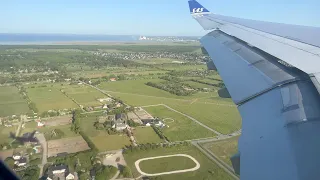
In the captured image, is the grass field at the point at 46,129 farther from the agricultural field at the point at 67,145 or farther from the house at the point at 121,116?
the house at the point at 121,116

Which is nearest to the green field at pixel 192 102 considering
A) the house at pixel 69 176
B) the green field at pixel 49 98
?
the green field at pixel 49 98

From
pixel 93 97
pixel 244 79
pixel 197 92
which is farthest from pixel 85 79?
pixel 244 79

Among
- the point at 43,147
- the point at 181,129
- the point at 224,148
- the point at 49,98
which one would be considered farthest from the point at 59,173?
the point at 49,98

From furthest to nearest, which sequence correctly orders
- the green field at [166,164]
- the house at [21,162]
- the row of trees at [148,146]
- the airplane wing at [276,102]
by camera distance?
the row of trees at [148,146] → the house at [21,162] → the green field at [166,164] → the airplane wing at [276,102]

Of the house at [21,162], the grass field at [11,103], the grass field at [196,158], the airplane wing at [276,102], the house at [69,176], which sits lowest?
the grass field at [196,158]

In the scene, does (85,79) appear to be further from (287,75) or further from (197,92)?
(287,75)

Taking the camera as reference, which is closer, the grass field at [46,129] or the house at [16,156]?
the house at [16,156]
